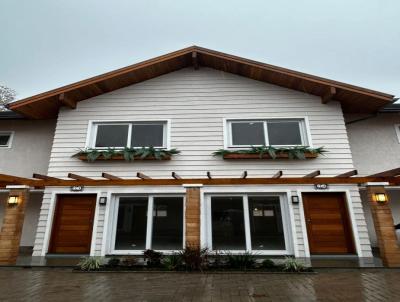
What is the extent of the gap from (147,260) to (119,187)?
2143 mm

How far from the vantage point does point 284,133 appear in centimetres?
714

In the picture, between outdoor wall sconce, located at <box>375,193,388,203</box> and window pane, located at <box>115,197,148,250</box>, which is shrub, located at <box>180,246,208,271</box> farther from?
outdoor wall sconce, located at <box>375,193,388,203</box>

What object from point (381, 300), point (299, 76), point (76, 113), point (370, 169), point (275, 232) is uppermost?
point (299, 76)

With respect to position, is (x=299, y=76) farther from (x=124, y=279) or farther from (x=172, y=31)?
(x=172, y=31)

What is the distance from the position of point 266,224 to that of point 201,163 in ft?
7.79

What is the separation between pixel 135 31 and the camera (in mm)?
26609

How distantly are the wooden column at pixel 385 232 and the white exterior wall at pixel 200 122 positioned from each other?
2.34ft

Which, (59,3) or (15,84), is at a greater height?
(15,84)

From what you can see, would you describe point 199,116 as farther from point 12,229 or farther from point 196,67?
point 12,229

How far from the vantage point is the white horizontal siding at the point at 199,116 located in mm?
6723

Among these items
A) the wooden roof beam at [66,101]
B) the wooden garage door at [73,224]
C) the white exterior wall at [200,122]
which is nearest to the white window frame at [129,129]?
the white exterior wall at [200,122]

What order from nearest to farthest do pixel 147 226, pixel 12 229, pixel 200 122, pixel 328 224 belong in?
pixel 12 229, pixel 328 224, pixel 147 226, pixel 200 122

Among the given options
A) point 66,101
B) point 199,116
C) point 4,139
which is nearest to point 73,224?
point 66,101

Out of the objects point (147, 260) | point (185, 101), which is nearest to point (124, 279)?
point (147, 260)
